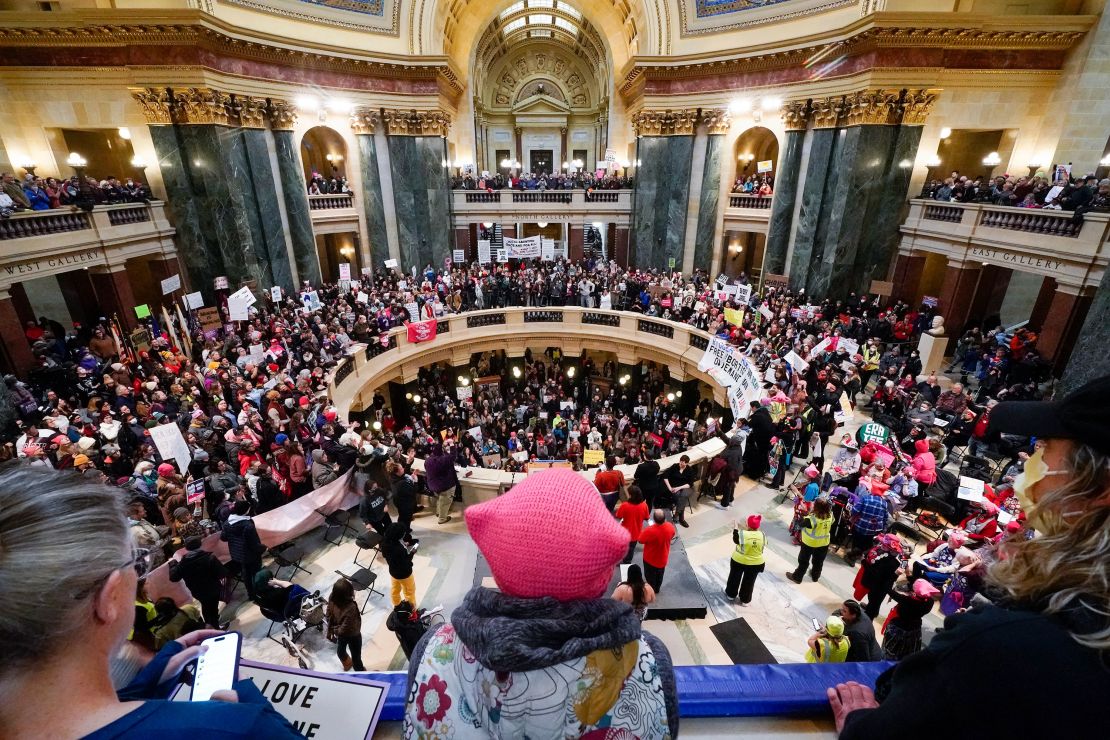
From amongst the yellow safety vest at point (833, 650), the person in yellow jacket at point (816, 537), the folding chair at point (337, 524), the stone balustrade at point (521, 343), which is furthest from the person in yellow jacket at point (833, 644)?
the stone balustrade at point (521, 343)

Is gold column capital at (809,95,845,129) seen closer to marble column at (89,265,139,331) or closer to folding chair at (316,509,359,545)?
folding chair at (316,509,359,545)

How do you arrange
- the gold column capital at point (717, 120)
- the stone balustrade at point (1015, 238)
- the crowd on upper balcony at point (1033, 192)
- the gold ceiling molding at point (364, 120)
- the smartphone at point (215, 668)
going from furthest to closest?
the gold column capital at point (717, 120) → the gold ceiling molding at point (364, 120) → the crowd on upper balcony at point (1033, 192) → the stone balustrade at point (1015, 238) → the smartphone at point (215, 668)

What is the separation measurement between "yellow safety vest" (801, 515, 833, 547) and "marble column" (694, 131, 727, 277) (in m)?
18.0

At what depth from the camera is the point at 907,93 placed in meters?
16.2

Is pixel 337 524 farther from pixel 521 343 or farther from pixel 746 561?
pixel 521 343

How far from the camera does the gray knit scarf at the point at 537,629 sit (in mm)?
1257

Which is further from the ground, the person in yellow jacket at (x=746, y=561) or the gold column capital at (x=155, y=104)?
the gold column capital at (x=155, y=104)

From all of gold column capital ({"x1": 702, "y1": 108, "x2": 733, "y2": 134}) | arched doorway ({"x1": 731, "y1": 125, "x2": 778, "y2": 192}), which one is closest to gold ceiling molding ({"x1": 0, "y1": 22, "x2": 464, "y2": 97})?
gold column capital ({"x1": 702, "y1": 108, "x2": 733, "y2": 134})

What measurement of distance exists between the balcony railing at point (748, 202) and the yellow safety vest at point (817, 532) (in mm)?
18095

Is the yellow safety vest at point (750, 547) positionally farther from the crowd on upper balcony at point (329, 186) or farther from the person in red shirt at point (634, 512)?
the crowd on upper balcony at point (329, 186)

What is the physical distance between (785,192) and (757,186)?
95.5 inches

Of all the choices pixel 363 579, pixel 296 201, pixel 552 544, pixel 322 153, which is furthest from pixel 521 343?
pixel 552 544

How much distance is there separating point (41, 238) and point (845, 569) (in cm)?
1923

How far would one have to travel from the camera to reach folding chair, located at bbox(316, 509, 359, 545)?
8148 mm
